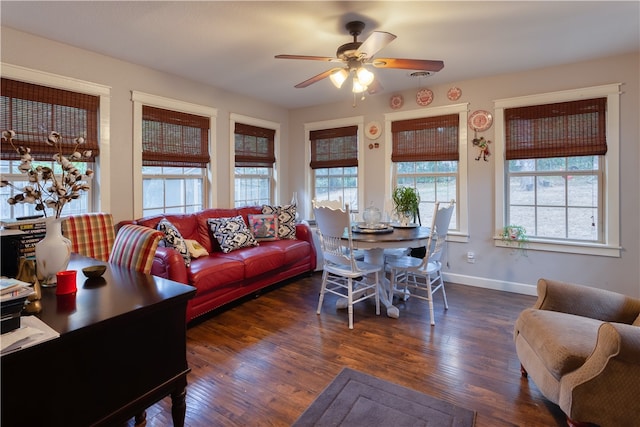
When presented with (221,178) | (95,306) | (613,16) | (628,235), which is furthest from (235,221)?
(628,235)

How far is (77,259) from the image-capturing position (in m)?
2.03

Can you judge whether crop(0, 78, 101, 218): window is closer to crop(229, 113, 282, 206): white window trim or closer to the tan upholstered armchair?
crop(229, 113, 282, 206): white window trim

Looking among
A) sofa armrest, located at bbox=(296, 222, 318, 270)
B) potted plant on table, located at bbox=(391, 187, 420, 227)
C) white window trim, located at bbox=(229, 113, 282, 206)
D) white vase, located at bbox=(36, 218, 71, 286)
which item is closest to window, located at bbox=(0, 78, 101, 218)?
white window trim, located at bbox=(229, 113, 282, 206)

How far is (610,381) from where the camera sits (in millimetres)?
1474

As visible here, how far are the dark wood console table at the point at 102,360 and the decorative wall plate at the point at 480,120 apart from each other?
3790 mm

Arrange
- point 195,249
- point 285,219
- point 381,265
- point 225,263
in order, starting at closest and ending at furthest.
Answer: point 225,263
point 381,265
point 195,249
point 285,219

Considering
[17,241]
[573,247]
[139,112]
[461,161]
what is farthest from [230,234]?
[573,247]

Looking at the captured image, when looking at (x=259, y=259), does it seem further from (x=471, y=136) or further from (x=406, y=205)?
(x=471, y=136)

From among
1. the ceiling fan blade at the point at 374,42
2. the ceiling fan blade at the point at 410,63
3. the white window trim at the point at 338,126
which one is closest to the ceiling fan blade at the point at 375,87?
the ceiling fan blade at the point at 410,63

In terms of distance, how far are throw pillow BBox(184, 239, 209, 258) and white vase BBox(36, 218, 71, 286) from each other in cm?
189

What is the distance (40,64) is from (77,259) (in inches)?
75.2

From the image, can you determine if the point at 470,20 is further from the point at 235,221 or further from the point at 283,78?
A: the point at 235,221

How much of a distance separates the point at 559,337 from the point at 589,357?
158mm

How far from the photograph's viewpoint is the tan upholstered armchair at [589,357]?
1.46m
